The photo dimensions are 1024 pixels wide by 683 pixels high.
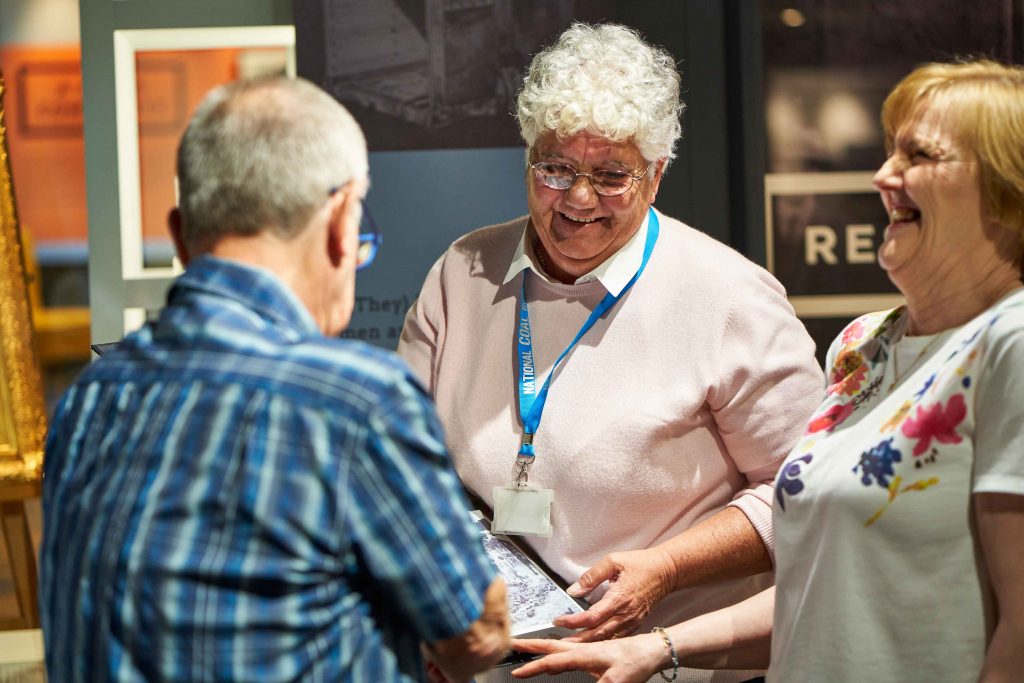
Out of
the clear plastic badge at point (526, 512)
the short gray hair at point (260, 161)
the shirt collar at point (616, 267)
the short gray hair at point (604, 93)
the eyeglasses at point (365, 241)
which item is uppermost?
the short gray hair at point (604, 93)

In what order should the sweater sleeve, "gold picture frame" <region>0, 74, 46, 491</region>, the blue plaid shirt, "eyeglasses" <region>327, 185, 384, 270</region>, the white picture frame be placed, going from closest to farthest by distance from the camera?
the blue plaid shirt, "eyeglasses" <region>327, 185, 384, 270</region>, the sweater sleeve, "gold picture frame" <region>0, 74, 46, 491</region>, the white picture frame

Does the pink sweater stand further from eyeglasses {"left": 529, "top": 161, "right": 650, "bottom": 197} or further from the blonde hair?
the blonde hair

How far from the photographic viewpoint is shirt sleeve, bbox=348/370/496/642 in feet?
3.87

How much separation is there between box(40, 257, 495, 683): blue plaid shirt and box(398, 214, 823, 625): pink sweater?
973 millimetres

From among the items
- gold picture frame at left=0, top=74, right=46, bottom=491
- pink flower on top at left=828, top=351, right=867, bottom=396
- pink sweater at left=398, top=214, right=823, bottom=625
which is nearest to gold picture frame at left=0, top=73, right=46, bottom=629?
gold picture frame at left=0, top=74, right=46, bottom=491

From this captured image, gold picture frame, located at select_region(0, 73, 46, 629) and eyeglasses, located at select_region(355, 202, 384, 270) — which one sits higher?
eyeglasses, located at select_region(355, 202, 384, 270)

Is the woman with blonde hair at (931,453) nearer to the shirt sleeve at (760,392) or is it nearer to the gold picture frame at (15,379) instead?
the shirt sleeve at (760,392)

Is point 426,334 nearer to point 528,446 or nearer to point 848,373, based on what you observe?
point 528,446

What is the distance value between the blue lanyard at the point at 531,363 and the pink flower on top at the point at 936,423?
0.79 m

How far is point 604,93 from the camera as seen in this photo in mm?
2236

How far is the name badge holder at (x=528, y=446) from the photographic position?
2188 millimetres

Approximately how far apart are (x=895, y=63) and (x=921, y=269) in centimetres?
204

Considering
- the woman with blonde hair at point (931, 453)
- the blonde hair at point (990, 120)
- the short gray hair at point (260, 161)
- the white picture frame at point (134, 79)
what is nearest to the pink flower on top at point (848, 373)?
the woman with blonde hair at point (931, 453)

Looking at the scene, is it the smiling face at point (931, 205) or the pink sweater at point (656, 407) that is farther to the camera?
the pink sweater at point (656, 407)
